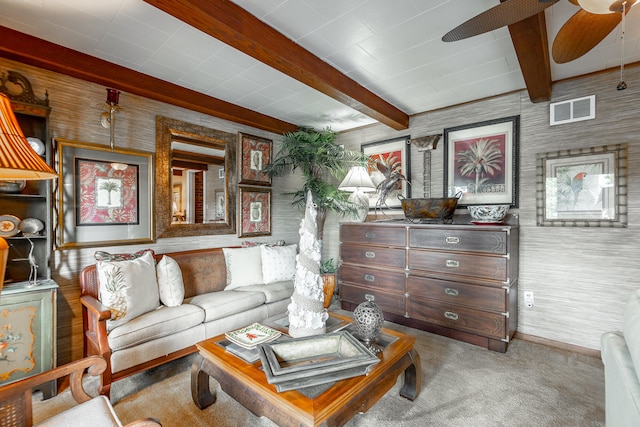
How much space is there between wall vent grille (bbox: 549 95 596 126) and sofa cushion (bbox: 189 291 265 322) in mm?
3219

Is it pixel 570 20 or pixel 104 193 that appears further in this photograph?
pixel 104 193

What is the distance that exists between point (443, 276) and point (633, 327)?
73.1 inches

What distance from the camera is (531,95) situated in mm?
2627

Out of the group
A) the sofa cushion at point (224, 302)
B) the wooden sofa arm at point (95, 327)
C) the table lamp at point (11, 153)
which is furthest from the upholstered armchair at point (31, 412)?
the sofa cushion at point (224, 302)

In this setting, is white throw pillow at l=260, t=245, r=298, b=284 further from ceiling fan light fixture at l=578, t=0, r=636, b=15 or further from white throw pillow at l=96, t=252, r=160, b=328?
ceiling fan light fixture at l=578, t=0, r=636, b=15

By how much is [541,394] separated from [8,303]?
3.49m

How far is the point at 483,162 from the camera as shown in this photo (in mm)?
3078

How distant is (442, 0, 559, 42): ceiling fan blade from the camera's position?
123 cm

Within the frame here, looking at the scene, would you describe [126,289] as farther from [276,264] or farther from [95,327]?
[276,264]

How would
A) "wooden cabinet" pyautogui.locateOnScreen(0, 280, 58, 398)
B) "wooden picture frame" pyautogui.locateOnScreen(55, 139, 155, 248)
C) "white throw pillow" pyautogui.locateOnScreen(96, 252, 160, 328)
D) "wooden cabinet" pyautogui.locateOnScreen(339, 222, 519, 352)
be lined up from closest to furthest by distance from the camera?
"wooden cabinet" pyautogui.locateOnScreen(0, 280, 58, 398)
"white throw pillow" pyautogui.locateOnScreen(96, 252, 160, 328)
"wooden picture frame" pyautogui.locateOnScreen(55, 139, 155, 248)
"wooden cabinet" pyautogui.locateOnScreen(339, 222, 519, 352)

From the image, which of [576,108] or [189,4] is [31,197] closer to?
[189,4]

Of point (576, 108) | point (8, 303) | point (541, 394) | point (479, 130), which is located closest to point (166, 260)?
point (8, 303)

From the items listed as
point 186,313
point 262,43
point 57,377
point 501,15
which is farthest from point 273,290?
point 501,15

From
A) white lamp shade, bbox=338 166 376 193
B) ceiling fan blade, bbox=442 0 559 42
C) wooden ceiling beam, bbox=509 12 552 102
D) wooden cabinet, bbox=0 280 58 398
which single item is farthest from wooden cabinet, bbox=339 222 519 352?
wooden cabinet, bbox=0 280 58 398
